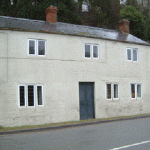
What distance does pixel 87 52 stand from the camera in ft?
60.2

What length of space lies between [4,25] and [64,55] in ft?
14.8

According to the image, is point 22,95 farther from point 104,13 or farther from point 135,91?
point 104,13

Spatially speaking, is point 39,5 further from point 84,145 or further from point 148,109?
point 84,145

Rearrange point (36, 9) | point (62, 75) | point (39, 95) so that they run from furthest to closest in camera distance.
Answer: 1. point (36, 9)
2. point (62, 75)
3. point (39, 95)

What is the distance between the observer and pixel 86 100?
714 inches

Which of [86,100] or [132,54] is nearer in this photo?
[86,100]

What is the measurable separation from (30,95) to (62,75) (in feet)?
8.90

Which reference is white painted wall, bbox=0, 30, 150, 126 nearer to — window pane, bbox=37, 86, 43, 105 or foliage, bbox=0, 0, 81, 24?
window pane, bbox=37, 86, 43, 105

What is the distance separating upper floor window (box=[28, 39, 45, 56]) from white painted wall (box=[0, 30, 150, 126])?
0.30m

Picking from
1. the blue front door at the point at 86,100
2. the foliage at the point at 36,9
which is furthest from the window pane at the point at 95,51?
the foliage at the point at 36,9

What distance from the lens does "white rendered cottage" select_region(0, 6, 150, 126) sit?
15.3 metres

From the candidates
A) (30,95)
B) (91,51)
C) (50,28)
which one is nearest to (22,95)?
(30,95)

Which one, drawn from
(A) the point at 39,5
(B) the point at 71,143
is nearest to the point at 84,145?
(B) the point at 71,143

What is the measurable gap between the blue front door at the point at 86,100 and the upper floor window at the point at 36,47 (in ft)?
12.5
